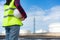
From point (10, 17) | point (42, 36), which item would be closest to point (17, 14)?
point (10, 17)

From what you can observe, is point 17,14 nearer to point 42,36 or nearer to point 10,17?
point 10,17

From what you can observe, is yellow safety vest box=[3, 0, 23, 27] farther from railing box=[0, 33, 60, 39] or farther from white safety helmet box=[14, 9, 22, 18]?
railing box=[0, 33, 60, 39]

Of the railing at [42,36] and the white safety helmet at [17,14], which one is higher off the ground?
the white safety helmet at [17,14]

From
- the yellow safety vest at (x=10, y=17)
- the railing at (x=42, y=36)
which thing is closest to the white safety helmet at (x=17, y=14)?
the yellow safety vest at (x=10, y=17)

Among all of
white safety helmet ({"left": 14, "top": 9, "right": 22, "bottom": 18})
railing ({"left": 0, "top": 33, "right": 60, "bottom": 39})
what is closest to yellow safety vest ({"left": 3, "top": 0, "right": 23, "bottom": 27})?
white safety helmet ({"left": 14, "top": 9, "right": 22, "bottom": 18})

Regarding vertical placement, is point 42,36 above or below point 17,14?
below

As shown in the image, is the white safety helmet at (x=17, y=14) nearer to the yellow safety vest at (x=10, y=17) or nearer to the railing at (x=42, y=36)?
the yellow safety vest at (x=10, y=17)

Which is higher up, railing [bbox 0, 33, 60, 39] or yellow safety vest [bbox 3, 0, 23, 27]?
yellow safety vest [bbox 3, 0, 23, 27]

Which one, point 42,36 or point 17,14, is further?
point 42,36

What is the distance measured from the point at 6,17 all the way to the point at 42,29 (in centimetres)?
142

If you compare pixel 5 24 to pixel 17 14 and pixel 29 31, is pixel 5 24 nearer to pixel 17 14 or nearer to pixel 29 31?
pixel 17 14

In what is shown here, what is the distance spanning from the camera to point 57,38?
11.1ft

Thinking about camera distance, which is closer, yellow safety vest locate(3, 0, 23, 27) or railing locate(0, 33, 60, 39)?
yellow safety vest locate(3, 0, 23, 27)

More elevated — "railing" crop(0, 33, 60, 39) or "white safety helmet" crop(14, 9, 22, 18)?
"white safety helmet" crop(14, 9, 22, 18)
